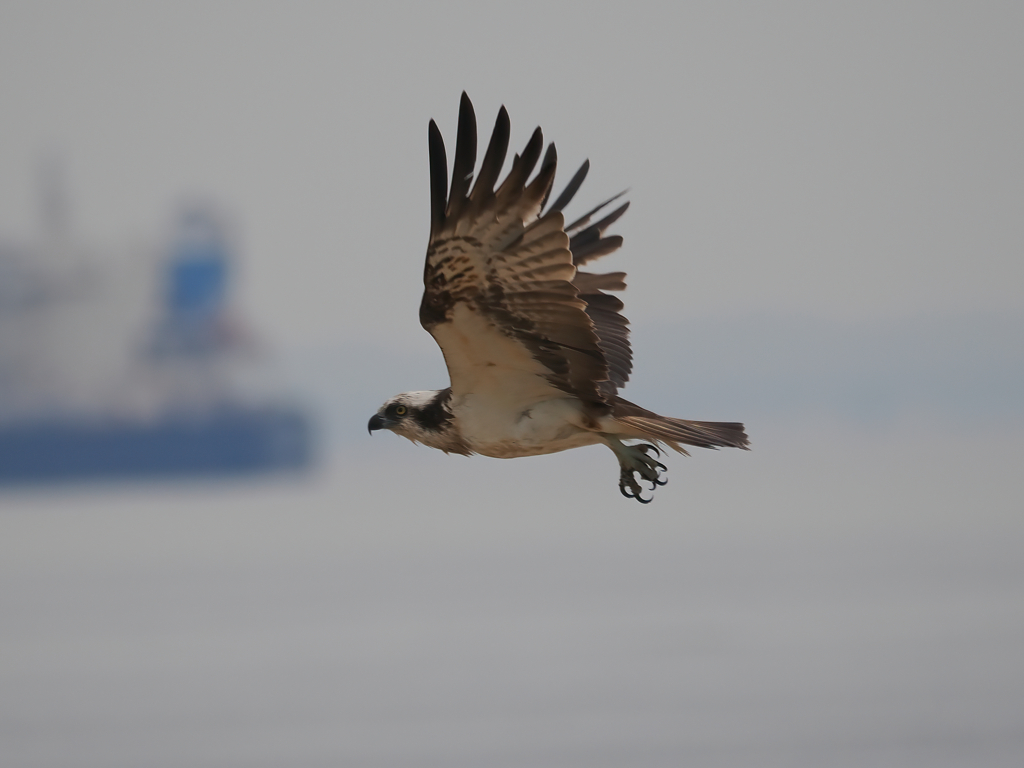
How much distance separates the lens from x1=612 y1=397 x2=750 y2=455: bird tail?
725 cm

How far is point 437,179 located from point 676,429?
1923mm

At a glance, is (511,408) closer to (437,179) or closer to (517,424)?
(517,424)

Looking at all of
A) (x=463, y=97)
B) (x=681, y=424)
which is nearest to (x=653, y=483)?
(x=681, y=424)

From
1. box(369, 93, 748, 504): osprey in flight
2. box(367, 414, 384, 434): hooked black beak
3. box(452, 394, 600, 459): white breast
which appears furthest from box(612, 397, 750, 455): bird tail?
box(367, 414, 384, 434): hooked black beak

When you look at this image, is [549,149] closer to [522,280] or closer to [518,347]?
[522,280]

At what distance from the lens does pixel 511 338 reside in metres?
7.18

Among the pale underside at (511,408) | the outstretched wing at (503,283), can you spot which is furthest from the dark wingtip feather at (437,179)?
the pale underside at (511,408)

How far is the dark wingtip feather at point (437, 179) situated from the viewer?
6469 millimetres

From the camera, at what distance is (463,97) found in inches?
251

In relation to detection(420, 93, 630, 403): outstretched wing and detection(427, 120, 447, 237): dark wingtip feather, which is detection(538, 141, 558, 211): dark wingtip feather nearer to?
detection(420, 93, 630, 403): outstretched wing

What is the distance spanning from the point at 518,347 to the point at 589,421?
648 millimetres

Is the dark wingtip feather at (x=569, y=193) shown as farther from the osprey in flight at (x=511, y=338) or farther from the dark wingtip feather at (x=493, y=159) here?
the dark wingtip feather at (x=493, y=159)

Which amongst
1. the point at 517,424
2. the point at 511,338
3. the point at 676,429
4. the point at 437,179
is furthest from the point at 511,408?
the point at 437,179

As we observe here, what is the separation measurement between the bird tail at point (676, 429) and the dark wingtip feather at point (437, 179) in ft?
5.14
